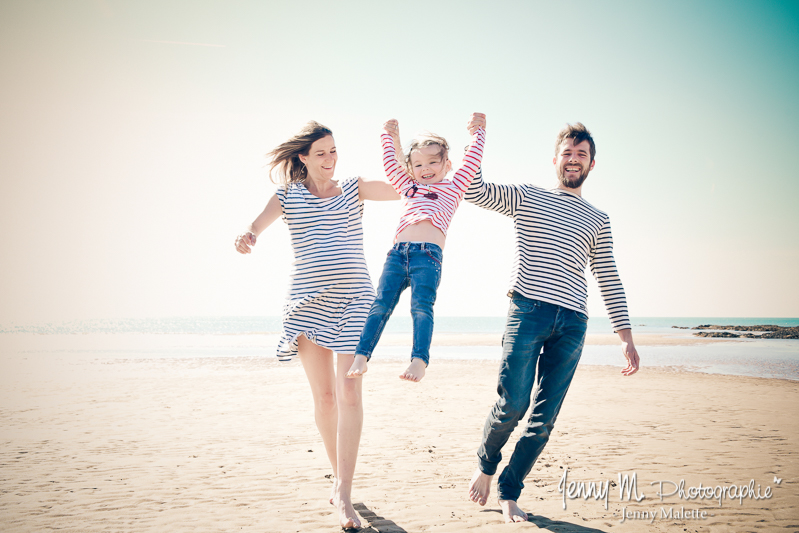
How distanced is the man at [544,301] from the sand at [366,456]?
1.79ft

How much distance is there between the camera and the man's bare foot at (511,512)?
3268 mm

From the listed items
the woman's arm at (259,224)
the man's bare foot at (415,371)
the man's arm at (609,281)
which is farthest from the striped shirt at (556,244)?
the woman's arm at (259,224)

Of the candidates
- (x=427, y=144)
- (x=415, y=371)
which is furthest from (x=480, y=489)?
(x=427, y=144)

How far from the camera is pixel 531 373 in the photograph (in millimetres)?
3174

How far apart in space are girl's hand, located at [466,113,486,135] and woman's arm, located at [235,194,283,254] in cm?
158

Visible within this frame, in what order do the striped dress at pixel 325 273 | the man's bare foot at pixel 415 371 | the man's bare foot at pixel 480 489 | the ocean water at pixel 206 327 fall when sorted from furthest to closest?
the ocean water at pixel 206 327 < the man's bare foot at pixel 480 489 < the striped dress at pixel 325 273 < the man's bare foot at pixel 415 371

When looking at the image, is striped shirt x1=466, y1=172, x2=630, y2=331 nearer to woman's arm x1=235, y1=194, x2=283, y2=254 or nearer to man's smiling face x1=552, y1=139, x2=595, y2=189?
man's smiling face x1=552, y1=139, x2=595, y2=189

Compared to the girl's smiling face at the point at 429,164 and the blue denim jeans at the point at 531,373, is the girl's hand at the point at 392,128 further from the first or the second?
the blue denim jeans at the point at 531,373

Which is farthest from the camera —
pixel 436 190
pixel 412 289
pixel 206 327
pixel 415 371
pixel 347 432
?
pixel 206 327

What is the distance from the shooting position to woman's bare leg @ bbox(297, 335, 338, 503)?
11.2 feet

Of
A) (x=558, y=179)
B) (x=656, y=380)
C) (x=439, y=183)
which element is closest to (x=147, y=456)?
(x=439, y=183)

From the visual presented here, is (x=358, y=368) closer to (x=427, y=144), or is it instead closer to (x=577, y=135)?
(x=427, y=144)

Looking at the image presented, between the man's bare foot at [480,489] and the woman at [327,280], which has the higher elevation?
the woman at [327,280]

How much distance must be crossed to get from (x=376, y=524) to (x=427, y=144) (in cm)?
282
